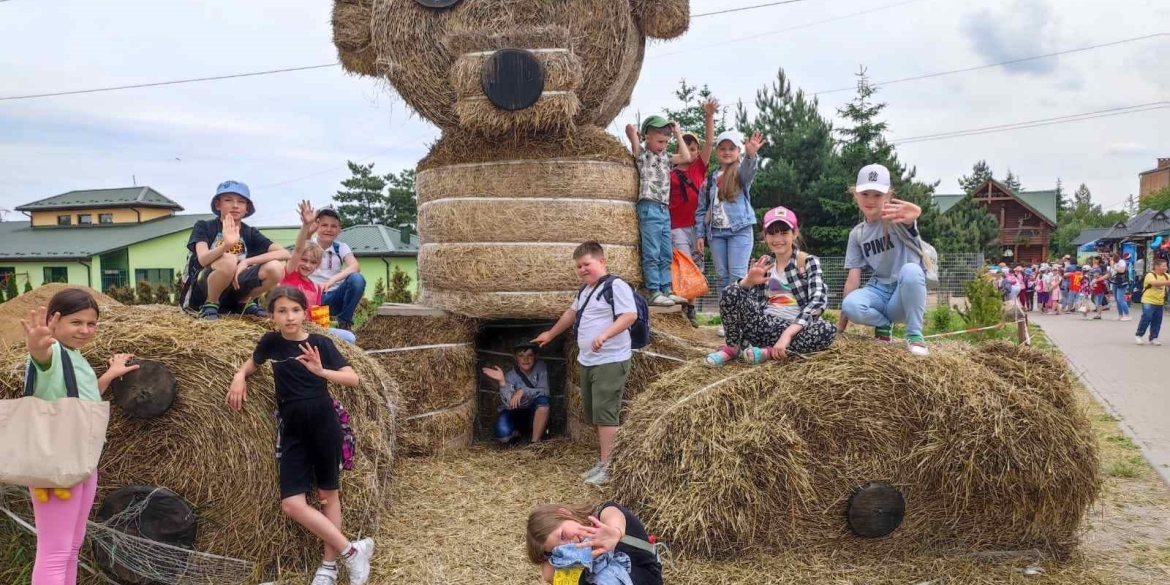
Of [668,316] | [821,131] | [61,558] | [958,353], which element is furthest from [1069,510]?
[821,131]

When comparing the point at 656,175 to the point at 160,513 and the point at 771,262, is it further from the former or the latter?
the point at 160,513

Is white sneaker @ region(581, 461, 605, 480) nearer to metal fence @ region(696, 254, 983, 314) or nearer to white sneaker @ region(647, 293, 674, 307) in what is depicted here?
white sneaker @ region(647, 293, 674, 307)

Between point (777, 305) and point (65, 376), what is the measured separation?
12.6 feet

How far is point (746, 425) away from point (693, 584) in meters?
0.90

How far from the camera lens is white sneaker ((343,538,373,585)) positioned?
413 centimetres

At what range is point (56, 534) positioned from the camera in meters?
3.55

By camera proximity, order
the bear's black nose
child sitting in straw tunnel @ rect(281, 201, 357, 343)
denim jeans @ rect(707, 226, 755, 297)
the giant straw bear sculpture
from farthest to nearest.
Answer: denim jeans @ rect(707, 226, 755, 297) → the giant straw bear sculpture → the bear's black nose → child sitting in straw tunnel @ rect(281, 201, 357, 343)

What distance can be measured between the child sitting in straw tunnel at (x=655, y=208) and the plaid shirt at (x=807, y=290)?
6.46 feet

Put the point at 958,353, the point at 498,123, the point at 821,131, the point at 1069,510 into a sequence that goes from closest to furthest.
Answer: the point at 1069,510, the point at 958,353, the point at 498,123, the point at 821,131

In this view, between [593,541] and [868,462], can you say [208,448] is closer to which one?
[593,541]

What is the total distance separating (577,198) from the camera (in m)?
6.55

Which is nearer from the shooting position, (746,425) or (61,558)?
(61,558)

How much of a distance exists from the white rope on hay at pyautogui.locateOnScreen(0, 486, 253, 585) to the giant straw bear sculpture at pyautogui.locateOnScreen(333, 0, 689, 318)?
299cm

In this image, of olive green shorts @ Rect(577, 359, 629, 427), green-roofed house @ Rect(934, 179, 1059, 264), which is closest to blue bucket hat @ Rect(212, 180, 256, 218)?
olive green shorts @ Rect(577, 359, 629, 427)
